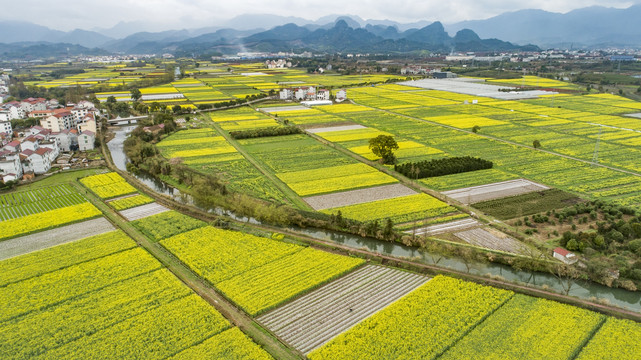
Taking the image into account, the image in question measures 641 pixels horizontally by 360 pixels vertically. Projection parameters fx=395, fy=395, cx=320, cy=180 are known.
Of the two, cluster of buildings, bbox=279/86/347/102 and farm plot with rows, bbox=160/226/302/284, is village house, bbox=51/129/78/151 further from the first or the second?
cluster of buildings, bbox=279/86/347/102

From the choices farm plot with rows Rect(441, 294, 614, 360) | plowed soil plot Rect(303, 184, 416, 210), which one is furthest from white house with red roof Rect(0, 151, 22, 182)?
farm plot with rows Rect(441, 294, 614, 360)

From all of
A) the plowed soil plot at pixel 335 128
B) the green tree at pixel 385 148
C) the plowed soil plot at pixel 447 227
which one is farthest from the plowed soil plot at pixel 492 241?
the plowed soil plot at pixel 335 128

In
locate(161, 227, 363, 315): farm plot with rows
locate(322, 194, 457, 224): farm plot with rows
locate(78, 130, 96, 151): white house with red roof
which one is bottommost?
locate(161, 227, 363, 315): farm plot with rows

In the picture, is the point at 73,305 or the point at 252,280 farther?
the point at 252,280

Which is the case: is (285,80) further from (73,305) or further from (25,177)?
(73,305)

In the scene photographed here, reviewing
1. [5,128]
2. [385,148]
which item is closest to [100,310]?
[385,148]

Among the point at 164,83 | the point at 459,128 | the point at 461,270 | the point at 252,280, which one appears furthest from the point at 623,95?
the point at 164,83
